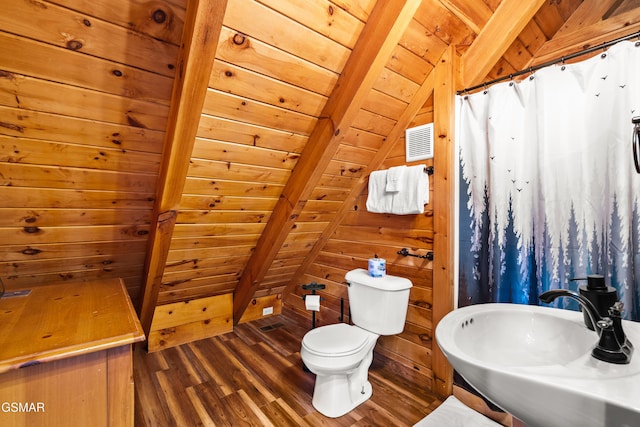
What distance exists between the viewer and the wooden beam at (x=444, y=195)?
5.55 ft

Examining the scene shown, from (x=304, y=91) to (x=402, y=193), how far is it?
92cm

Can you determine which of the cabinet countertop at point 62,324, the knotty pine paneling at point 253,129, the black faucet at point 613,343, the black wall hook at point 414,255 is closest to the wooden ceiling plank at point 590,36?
the knotty pine paneling at point 253,129

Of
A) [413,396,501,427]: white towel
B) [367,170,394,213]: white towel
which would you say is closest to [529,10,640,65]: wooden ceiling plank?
[367,170,394,213]: white towel

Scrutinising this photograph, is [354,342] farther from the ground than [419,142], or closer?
closer

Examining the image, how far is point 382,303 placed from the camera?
1.79m

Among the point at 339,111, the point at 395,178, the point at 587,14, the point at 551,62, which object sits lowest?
the point at 395,178

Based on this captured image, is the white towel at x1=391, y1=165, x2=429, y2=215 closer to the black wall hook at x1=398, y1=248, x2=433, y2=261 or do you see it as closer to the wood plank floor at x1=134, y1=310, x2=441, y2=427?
the black wall hook at x1=398, y1=248, x2=433, y2=261

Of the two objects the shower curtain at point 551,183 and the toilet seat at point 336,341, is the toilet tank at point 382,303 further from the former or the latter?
the shower curtain at point 551,183

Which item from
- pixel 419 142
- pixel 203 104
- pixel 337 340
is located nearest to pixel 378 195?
pixel 419 142

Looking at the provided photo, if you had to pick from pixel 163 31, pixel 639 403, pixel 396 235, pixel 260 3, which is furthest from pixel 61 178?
pixel 639 403

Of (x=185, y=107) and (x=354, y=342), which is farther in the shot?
(x=354, y=342)

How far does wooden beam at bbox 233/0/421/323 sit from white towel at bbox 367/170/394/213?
20.2 inches

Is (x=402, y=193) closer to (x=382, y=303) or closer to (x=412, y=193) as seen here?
(x=412, y=193)

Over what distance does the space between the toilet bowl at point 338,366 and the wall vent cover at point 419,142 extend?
1.22 meters
